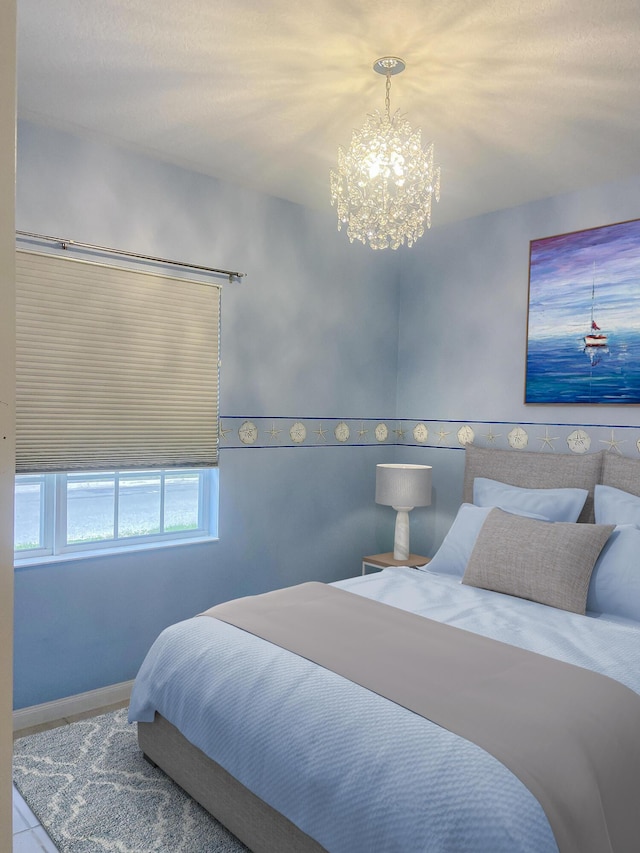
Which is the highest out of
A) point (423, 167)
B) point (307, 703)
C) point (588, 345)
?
point (423, 167)

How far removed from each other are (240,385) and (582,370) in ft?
6.46

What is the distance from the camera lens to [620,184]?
3.50m

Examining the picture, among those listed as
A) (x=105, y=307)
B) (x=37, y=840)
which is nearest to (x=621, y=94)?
(x=105, y=307)

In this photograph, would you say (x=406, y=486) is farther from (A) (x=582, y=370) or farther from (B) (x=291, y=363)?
(A) (x=582, y=370)

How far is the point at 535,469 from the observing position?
3.69 metres

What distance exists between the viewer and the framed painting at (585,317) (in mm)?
3451

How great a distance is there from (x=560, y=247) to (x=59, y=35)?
2.78 metres

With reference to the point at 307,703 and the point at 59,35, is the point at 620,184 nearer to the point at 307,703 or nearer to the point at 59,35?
the point at 59,35

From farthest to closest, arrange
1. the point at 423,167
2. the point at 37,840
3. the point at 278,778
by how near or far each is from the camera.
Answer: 1. the point at 423,167
2. the point at 37,840
3. the point at 278,778

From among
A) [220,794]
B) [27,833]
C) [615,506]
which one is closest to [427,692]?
[220,794]

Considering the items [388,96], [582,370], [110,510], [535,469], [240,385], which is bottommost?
[110,510]

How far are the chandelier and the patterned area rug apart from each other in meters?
2.29

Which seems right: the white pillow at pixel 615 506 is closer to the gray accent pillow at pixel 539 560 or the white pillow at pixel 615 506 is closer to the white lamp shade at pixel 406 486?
the gray accent pillow at pixel 539 560

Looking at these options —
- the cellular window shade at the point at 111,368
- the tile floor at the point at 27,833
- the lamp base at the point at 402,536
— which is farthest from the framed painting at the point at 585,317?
the tile floor at the point at 27,833
